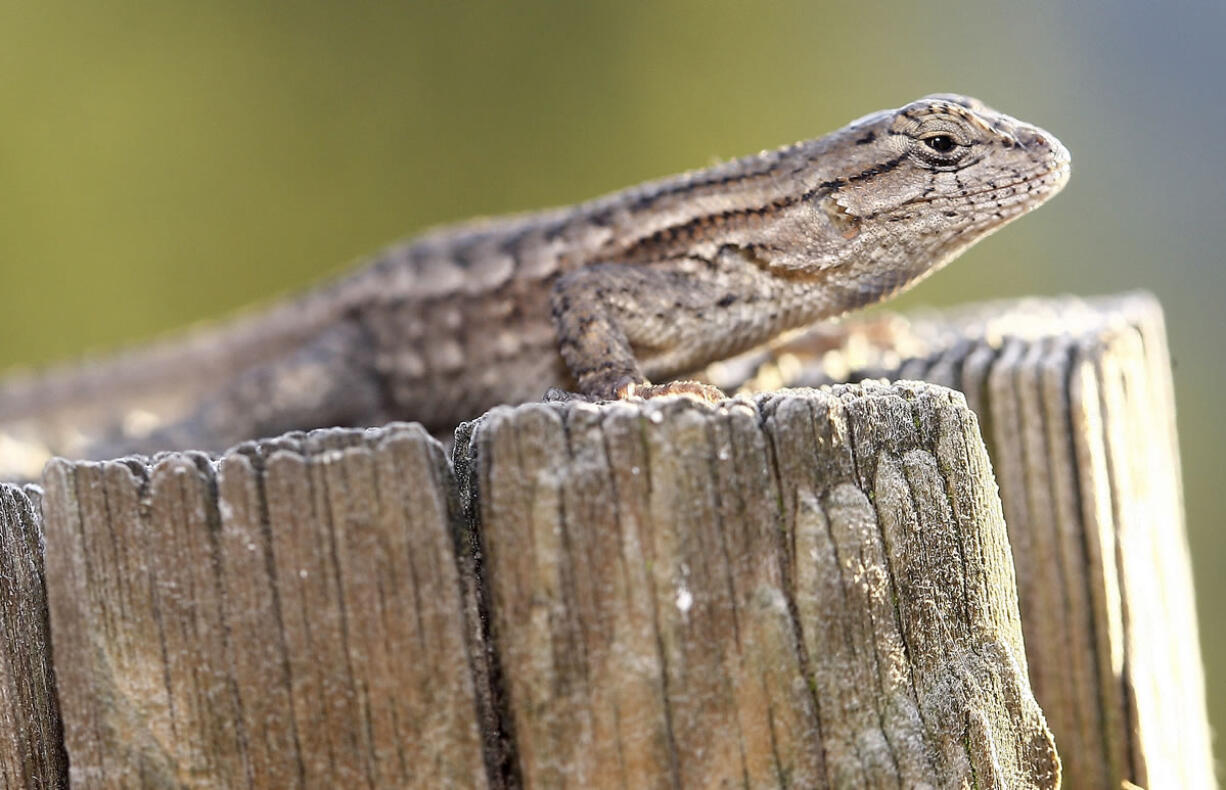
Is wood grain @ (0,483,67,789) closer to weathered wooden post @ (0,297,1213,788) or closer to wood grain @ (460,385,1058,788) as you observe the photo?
weathered wooden post @ (0,297,1213,788)

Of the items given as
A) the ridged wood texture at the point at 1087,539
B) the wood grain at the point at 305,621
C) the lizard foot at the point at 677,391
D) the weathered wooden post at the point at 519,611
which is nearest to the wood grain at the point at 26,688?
the weathered wooden post at the point at 519,611

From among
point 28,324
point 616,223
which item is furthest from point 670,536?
point 28,324

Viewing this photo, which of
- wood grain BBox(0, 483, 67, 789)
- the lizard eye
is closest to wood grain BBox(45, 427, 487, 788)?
wood grain BBox(0, 483, 67, 789)

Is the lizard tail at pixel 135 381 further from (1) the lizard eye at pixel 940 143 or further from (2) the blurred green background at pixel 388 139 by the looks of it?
(2) the blurred green background at pixel 388 139

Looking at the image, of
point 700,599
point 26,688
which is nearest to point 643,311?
point 700,599

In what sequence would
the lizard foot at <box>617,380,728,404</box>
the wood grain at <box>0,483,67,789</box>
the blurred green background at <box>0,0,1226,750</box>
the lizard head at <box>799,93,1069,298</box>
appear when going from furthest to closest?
the blurred green background at <box>0,0,1226,750</box> → the lizard head at <box>799,93,1069,298</box> → the lizard foot at <box>617,380,728,404</box> → the wood grain at <box>0,483,67,789</box>

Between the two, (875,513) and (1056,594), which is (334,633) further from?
(1056,594)

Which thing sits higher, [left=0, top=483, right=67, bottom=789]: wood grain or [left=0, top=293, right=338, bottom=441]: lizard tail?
[left=0, top=293, right=338, bottom=441]: lizard tail
